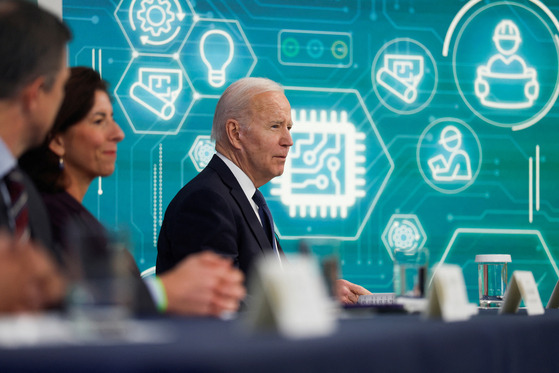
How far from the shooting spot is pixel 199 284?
1.49m

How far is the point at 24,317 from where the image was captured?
1023mm

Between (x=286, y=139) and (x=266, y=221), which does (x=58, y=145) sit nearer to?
(x=266, y=221)

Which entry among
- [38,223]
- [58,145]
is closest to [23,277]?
[38,223]

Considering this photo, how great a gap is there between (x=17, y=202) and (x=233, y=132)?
1620mm

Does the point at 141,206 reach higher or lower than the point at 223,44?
lower

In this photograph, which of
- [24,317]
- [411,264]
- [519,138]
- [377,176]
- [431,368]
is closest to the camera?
[24,317]

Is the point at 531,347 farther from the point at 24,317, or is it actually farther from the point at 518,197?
the point at 518,197

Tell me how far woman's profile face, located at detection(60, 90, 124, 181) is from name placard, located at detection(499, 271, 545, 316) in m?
1.24

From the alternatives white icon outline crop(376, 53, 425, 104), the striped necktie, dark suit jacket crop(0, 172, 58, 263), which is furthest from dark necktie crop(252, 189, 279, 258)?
white icon outline crop(376, 53, 425, 104)

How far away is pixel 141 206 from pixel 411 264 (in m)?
2.28

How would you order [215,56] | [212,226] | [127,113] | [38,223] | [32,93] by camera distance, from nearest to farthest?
[32,93] < [38,223] < [212,226] < [127,113] < [215,56]

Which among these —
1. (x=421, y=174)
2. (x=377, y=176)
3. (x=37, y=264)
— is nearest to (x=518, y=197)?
(x=421, y=174)

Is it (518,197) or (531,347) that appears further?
(518,197)

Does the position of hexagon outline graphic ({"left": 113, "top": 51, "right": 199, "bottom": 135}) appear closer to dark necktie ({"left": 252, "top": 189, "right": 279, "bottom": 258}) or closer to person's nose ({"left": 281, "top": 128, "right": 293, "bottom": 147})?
person's nose ({"left": 281, "top": 128, "right": 293, "bottom": 147})
